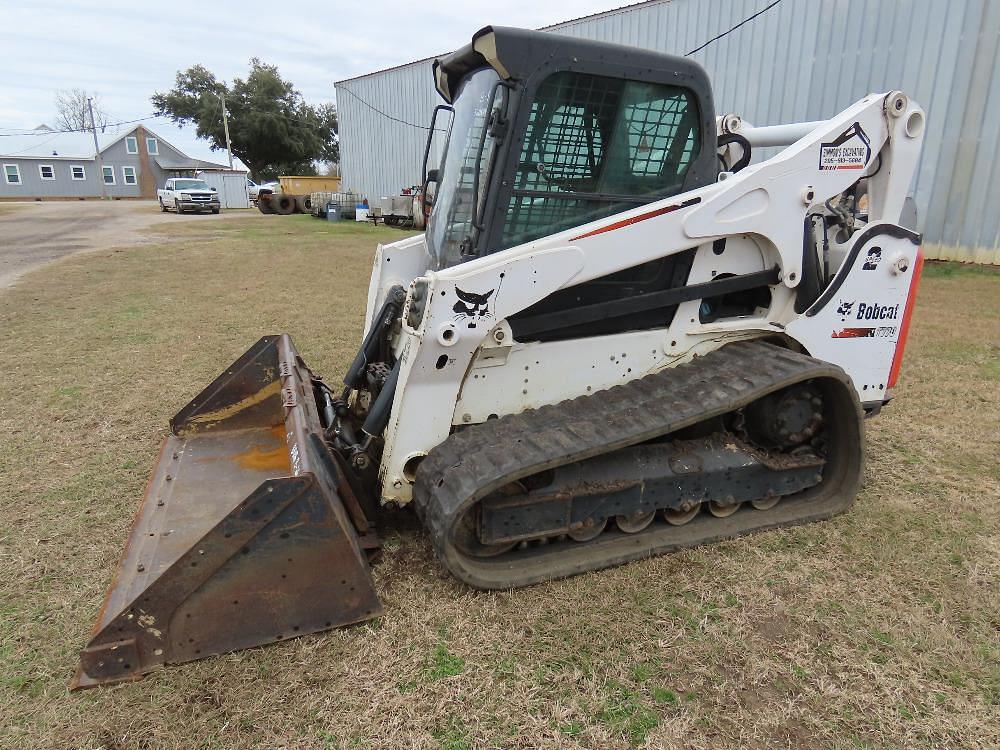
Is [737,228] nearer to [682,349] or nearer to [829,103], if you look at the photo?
[682,349]

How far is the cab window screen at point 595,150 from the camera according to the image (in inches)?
121

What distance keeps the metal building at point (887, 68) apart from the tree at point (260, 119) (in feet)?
146

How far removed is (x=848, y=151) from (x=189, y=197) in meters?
36.8

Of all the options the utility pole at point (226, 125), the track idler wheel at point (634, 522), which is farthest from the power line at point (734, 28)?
the utility pole at point (226, 125)

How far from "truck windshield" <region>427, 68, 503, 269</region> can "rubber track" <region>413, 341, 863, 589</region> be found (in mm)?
962

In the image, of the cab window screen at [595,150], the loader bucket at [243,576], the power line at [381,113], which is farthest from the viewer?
the power line at [381,113]

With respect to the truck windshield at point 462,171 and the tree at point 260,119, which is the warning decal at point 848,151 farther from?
the tree at point 260,119

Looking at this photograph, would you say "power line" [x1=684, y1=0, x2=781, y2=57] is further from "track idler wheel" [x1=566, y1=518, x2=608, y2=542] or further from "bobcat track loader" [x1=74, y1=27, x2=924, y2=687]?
"track idler wheel" [x1=566, y1=518, x2=608, y2=542]

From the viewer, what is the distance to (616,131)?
10.4 feet

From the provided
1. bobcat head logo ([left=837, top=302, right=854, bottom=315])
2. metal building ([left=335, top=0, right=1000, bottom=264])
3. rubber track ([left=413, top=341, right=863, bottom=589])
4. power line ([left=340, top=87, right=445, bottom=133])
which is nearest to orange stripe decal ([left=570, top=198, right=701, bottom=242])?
rubber track ([left=413, top=341, right=863, bottom=589])

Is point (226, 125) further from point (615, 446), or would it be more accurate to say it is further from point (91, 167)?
point (615, 446)

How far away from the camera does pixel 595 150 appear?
3.19m

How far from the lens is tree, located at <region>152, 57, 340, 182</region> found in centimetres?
5391

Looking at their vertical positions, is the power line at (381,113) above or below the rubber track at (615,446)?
above
